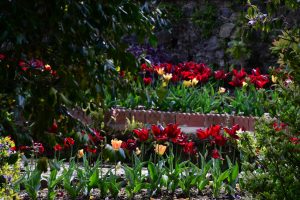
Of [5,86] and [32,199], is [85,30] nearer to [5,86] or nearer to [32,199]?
[5,86]

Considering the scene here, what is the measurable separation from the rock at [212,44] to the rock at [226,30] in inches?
4.5

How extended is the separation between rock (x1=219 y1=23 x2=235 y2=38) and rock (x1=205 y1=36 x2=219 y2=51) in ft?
0.37

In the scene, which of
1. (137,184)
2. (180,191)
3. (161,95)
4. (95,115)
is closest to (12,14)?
(161,95)

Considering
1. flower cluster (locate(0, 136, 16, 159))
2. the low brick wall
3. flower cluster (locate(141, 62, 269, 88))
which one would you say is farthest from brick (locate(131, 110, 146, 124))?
flower cluster (locate(0, 136, 16, 159))

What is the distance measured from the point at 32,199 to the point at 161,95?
2.40m

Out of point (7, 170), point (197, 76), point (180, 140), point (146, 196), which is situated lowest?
point (146, 196)

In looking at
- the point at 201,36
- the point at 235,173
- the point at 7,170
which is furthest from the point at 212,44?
the point at 7,170

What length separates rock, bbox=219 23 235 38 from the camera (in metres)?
10.7

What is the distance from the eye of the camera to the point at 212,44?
35.4ft

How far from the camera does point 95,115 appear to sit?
2889 millimetres

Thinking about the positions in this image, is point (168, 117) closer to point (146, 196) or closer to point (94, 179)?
point (146, 196)

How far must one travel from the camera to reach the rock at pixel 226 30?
10.7 metres

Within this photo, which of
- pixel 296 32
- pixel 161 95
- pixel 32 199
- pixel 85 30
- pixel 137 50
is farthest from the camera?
pixel 137 50

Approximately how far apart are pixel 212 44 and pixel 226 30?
1.02 ft
